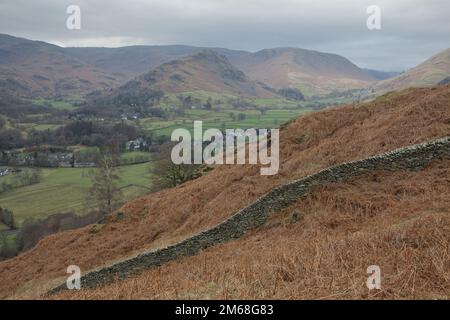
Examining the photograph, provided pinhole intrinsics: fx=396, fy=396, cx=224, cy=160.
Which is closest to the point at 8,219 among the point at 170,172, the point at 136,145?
the point at 170,172

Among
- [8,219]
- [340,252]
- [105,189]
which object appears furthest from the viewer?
[8,219]

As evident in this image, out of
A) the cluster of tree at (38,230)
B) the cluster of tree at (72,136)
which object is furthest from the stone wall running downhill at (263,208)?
the cluster of tree at (72,136)

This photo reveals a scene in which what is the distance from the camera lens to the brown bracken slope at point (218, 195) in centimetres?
2012

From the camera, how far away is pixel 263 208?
56.7 feet

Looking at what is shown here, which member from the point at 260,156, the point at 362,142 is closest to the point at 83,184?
the point at 260,156

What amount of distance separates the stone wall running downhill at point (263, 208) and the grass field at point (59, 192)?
49.4 metres

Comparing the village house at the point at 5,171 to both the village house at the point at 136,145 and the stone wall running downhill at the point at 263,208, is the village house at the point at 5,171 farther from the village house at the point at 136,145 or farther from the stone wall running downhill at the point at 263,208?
the stone wall running downhill at the point at 263,208

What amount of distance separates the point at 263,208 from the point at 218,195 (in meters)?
6.18

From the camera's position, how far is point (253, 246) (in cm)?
1424

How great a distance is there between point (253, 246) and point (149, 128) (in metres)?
141

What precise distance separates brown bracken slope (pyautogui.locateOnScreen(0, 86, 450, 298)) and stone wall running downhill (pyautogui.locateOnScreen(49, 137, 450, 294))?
140 cm

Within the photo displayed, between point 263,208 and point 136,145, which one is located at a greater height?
point 263,208

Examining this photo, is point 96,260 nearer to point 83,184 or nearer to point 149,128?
point 83,184

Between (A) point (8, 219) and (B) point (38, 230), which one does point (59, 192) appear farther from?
(B) point (38, 230)
